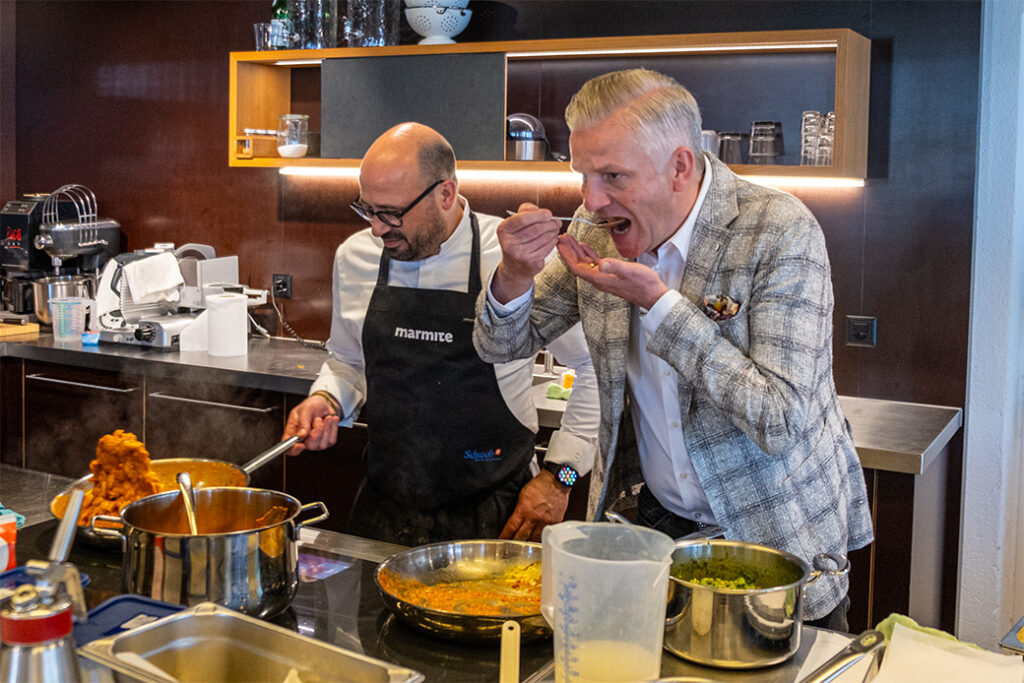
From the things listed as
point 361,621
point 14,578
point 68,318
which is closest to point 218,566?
point 361,621

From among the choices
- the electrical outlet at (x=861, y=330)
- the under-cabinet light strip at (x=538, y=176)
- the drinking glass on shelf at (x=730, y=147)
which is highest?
the drinking glass on shelf at (x=730, y=147)

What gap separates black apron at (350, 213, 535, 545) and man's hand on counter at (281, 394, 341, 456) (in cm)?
26

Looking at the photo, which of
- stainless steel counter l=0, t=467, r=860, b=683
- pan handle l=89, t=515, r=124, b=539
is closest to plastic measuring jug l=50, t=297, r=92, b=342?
stainless steel counter l=0, t=467, r=860, b=683

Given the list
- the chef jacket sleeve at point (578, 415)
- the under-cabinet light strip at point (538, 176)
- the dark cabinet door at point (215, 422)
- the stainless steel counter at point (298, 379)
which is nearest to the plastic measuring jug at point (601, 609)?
the chef jacket sleeve at point (578, 415)

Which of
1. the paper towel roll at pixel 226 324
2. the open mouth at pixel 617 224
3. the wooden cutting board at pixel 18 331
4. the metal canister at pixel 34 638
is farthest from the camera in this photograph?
the wooden cutting board at pixel 18 331

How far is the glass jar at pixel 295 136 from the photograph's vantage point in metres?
4.07

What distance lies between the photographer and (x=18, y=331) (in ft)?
14.5

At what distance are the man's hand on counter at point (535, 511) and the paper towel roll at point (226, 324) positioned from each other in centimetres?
211

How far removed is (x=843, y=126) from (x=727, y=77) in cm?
52

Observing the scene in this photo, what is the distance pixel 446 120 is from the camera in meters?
3.72

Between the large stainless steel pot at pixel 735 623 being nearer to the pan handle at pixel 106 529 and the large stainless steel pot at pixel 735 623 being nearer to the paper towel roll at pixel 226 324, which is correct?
the pan handle at pixel 106 529

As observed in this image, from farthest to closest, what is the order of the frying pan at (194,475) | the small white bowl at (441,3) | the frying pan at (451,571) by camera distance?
1. the small white bowl at (441,3)
2. the frying pan at (194,475)
3. the frying pan at (451,571)

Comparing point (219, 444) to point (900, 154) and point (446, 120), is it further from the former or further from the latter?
point (900, 154)

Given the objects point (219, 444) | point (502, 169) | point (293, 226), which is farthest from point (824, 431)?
point (293, 226)
